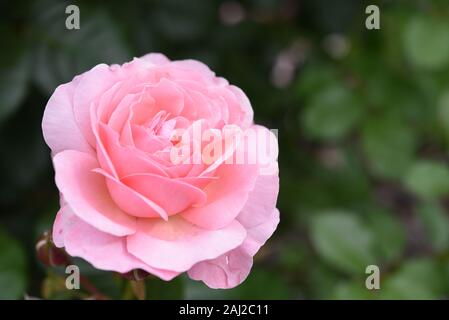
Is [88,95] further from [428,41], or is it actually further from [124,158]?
[428,41]

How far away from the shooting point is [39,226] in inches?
36.3

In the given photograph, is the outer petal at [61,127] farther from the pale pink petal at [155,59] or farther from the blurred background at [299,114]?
the blurred background at [299,114]

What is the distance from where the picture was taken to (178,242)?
578mm

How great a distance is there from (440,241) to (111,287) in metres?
0.61

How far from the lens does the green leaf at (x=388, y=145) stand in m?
1.24

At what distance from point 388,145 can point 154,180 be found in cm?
78

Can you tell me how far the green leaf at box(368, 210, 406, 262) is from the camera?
1.12 metres

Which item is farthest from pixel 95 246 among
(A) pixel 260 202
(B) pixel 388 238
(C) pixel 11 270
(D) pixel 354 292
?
(B) pixel 388 238

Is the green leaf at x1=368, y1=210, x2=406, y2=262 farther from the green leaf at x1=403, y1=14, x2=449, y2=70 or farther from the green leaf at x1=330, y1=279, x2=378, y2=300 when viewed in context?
the green leaf at x1=403, y1=14, x2=449, y2=70

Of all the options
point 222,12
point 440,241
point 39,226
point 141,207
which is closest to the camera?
point 141,207

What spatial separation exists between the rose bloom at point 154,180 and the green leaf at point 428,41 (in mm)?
618
